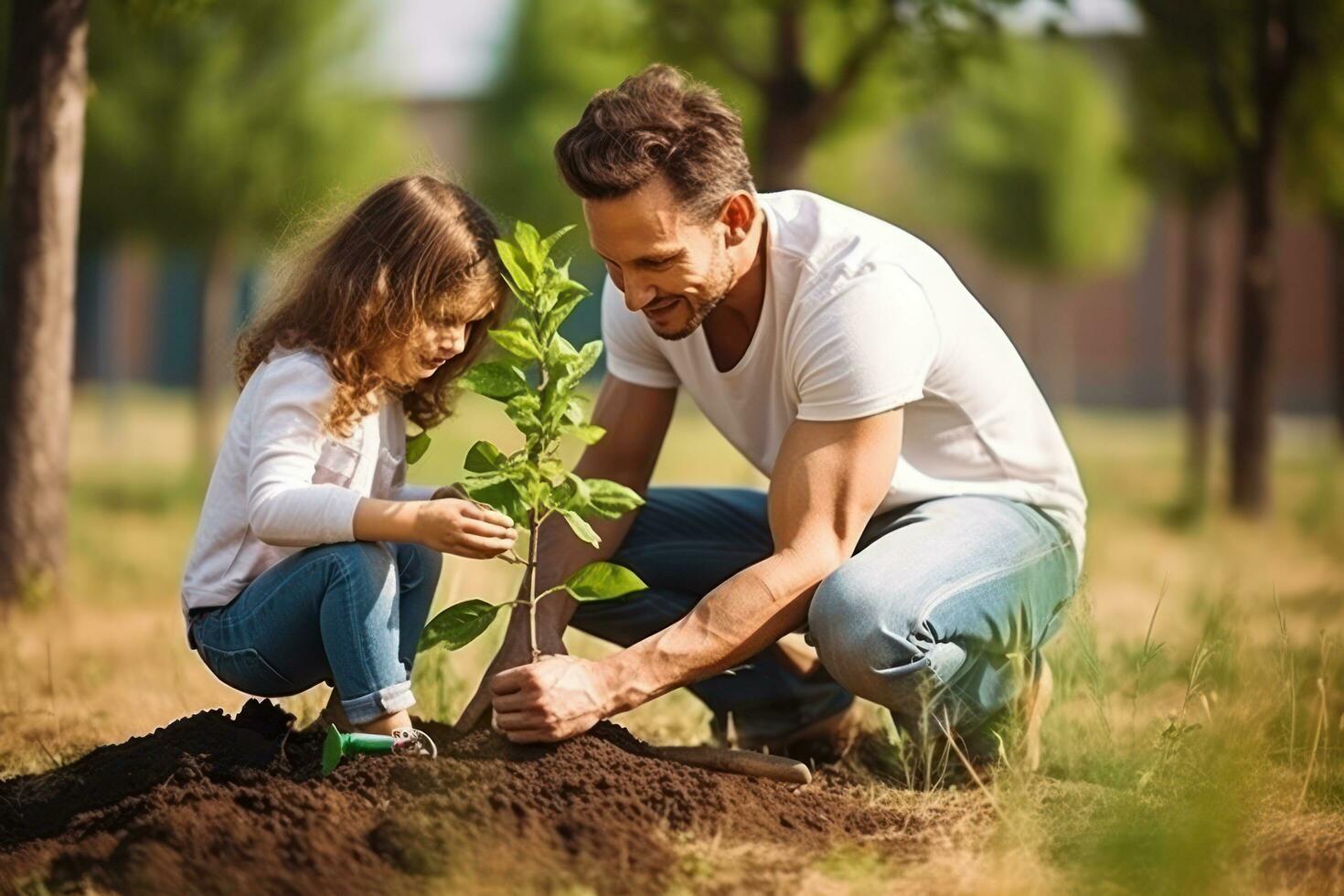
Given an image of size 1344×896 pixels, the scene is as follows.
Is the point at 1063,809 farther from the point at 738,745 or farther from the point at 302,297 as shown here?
the point at 302,297

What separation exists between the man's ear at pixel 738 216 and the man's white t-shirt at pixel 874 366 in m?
0.11

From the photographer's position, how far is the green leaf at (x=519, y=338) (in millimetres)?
2941

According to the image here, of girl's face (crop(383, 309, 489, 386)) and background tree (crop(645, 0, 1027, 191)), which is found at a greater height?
background tree (crop(645, 0, 1027, 191))

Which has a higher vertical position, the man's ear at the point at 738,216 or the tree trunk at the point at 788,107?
the tree trunk at the point at 788,107

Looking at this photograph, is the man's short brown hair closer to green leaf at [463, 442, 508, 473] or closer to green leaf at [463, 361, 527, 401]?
green leaf at [463, 361, 527, 401]

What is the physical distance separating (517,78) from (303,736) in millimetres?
15516

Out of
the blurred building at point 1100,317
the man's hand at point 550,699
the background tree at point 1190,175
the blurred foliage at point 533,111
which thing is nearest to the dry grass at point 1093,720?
the man's hand at point 550,699

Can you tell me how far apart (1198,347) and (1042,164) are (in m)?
7.54

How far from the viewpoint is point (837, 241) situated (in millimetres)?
3367

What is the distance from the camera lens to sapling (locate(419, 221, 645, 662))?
297 centimetres

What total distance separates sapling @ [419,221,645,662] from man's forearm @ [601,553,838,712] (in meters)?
0.13

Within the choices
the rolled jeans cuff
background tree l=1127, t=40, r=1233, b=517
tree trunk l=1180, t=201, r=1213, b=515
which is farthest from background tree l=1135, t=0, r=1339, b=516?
the rolled jeans cuff

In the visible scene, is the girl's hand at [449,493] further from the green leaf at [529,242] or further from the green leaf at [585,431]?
the green leaf at [529,242]

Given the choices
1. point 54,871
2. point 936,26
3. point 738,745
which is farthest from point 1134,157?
point 54,871
